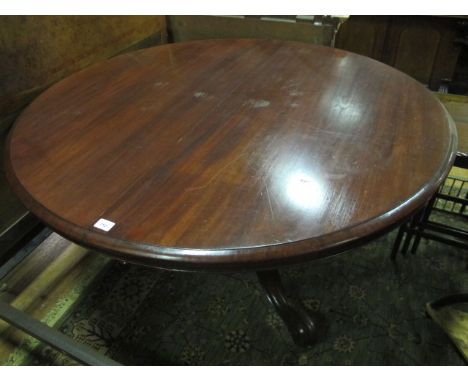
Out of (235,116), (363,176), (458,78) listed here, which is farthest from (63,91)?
(458,78)

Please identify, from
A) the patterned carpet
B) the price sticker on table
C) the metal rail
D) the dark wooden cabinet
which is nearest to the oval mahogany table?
the price sticker on table

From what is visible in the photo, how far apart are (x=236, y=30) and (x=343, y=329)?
1.54m

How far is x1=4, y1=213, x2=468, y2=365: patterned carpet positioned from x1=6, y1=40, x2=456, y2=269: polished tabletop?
2.26 ft

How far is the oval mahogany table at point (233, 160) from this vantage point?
663mm

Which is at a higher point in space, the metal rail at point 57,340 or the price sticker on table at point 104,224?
the price sticker on table at point 104,224

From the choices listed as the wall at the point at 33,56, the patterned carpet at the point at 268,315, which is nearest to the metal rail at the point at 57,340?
the patterned carpet at the point at 268,315

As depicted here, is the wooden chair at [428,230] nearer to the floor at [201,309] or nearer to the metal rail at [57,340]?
the floor at [201,309]

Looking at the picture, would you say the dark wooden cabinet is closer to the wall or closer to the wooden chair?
the wooden chair

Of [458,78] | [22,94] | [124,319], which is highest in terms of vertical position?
[22,94]

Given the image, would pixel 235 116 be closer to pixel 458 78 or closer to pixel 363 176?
pixel 363 176

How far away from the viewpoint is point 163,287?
142 cm

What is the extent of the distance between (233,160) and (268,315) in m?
0.70

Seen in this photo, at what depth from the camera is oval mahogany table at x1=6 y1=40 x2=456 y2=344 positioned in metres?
0.66

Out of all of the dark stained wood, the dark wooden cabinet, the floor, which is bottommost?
the floor
